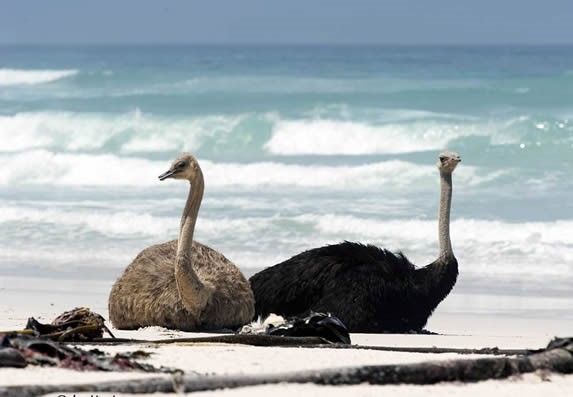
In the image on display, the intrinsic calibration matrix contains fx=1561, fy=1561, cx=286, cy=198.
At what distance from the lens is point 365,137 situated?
2823cm

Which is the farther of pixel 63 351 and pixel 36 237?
pixel 36 237

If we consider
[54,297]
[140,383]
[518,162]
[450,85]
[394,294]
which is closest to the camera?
[140,383]

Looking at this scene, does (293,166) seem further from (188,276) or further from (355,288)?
(188,276)

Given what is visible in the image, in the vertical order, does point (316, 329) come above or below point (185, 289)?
below

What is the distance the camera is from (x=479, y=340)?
980 cm

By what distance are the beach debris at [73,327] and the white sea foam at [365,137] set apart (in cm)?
1847

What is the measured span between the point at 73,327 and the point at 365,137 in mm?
20392

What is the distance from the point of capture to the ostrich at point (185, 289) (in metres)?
9.48

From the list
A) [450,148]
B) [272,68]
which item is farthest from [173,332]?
[272,68]

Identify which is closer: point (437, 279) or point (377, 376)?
point (377, 376)

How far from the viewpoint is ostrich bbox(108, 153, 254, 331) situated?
948 cm

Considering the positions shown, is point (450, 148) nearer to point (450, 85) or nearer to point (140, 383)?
point (450, 85)

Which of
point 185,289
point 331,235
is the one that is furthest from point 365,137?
point 185,289

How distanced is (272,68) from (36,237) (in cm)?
3290
